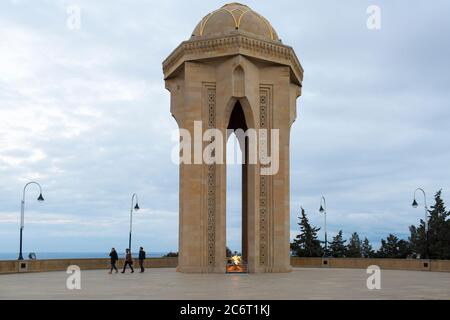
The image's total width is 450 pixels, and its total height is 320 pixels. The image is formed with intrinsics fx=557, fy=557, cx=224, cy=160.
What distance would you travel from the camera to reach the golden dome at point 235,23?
1309 inches

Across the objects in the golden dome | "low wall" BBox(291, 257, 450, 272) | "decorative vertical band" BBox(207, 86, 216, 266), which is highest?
the golden dome

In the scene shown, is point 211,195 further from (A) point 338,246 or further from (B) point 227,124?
(A) point 338,246

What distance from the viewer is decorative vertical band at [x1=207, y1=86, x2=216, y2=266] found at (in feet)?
103

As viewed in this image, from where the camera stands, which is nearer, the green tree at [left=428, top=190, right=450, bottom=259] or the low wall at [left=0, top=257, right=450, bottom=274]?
the low wall at [left=0, top=257, right=450, bottom=274]

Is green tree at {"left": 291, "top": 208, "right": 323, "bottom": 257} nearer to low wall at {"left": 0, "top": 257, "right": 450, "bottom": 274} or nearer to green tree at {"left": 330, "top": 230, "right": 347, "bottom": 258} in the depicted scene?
green tree at {"left": 330, "top": 230, "right": 347, "bottom": 258}

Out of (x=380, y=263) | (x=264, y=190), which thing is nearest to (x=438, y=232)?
(x=380, y=263)

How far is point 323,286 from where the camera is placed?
21.9m

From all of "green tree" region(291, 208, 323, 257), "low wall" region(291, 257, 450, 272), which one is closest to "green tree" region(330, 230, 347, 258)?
"green tree" region(291, 208, 323, 257)

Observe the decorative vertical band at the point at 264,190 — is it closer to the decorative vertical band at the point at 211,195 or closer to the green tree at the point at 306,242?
the decorative vertical band at the point at 211,195

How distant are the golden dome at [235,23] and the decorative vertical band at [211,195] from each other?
13.2ft

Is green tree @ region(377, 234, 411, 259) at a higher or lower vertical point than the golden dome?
Answer: lower

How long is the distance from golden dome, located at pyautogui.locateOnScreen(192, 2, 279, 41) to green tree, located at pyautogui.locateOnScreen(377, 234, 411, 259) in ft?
143
